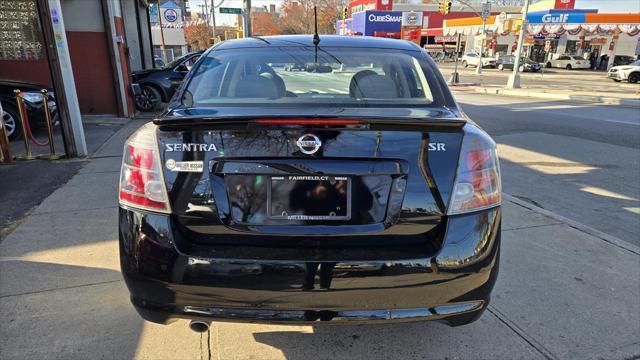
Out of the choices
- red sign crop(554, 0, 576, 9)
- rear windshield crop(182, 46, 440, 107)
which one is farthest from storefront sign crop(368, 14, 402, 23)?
rear windshield crop(182, 46, 440, 107)

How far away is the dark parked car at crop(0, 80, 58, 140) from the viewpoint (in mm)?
7559

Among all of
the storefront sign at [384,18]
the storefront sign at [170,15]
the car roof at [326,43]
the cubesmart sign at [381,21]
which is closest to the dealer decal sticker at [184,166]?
the car roof at [326,43]

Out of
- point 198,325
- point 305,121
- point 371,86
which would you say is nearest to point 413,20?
point 371,86

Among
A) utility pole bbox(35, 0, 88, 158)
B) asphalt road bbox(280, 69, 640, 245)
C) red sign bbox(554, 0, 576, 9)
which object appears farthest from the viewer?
red sign bbox(554, 0, 576, 9)

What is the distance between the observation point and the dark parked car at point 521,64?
4028 cm

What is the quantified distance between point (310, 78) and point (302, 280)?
1.60 meters

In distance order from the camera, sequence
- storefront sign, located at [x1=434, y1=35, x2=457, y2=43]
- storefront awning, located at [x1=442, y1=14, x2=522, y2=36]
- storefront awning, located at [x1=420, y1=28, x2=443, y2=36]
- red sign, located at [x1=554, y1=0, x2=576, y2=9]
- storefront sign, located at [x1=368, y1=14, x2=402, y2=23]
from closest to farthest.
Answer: storefront awning, located at [x1=442, y1=14, x2=522, y2=36]
red sign, located at [x1=554, y1=0, x2=576, y2=9]
storefront sign, located at [x1=368, y1=14, x2=402, y2=23]
storefront sign, located at [x1=434, y1=35, x2=457, y2=43]
storefront awning, located at [x1=420, y1=28, x2=443, y2=36]

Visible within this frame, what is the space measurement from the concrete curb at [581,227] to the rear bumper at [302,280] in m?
2.69

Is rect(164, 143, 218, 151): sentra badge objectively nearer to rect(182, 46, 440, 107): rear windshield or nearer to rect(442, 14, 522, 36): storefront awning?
rect(182, 46, 440, 107): rear windshield

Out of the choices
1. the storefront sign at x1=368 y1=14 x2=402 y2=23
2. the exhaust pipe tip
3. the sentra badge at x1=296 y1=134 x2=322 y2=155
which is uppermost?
the storefront sign at x1=368 y1=14 x2=402 y2=23

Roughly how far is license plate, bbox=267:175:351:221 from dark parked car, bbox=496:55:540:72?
43.9 m

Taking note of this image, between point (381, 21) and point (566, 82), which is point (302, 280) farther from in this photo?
A: point (381, 21)

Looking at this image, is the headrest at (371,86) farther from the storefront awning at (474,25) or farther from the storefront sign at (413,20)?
the storefront sign at (413,20)

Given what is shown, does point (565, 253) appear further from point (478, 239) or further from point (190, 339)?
point (190, 339)
